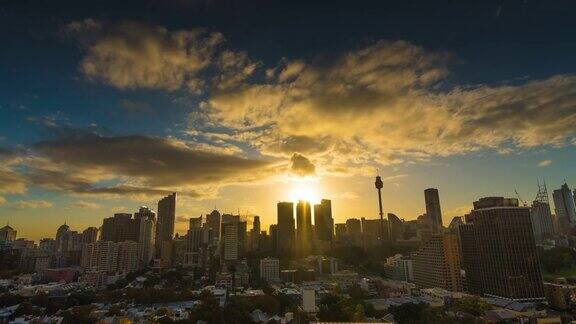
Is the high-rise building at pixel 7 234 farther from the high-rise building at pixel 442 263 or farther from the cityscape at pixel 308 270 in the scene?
the high-rise building at pixel 442 263

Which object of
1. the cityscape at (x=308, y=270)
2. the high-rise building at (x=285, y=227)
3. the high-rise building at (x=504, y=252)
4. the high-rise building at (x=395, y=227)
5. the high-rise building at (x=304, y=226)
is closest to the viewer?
the cityscape at (x=308, y=270)

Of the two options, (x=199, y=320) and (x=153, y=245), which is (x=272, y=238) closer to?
(x=153, y=245)

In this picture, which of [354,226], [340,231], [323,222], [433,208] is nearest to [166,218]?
[323,222]

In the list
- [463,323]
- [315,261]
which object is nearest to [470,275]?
[463,323]

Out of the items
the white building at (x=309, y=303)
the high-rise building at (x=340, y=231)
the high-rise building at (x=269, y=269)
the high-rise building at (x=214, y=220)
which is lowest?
the white building at (x=309, y=303)

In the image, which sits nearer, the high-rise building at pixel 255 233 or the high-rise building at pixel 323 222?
the high-rise building at pixel 255 233

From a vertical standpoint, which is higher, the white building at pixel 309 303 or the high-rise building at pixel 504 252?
the high-rise building at pixel 504 252

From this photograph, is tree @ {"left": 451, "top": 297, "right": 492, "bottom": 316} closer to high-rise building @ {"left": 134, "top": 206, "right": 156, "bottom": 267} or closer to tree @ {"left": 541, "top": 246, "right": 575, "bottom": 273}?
tree @ {"left": 541, "top": 246, "right": 575, "bottom": 273}

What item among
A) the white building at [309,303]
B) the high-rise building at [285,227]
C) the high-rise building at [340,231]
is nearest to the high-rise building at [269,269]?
the high-rise building at [285,227]
